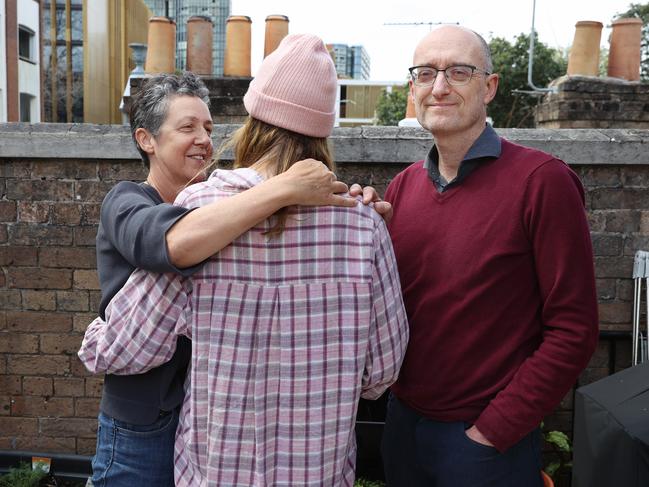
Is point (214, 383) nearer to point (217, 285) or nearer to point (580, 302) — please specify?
point (217, 285)

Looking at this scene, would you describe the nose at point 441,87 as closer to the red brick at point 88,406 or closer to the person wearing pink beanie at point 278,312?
the person wearing pink beanie at point 278,312

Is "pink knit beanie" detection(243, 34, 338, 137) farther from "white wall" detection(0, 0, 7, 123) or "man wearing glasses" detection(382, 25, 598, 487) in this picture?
"white wall" detection(0, 0, 7, 123)

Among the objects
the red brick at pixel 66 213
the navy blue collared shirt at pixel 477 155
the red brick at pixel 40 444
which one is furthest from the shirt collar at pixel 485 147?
the red brick at pixel 40 444

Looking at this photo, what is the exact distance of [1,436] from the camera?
360 centimetres

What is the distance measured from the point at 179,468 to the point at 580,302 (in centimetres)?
107

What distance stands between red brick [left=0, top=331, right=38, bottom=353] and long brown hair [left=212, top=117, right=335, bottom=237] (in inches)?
98.4

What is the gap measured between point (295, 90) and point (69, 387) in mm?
2704

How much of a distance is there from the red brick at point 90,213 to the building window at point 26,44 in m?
27.4

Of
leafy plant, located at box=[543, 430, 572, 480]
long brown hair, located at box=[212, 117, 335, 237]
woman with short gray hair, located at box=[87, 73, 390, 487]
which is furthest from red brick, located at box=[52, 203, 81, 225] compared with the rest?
leafy plant, located at box=[543, 430, 572, 480]

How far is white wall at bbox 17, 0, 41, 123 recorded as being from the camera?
26.7 m

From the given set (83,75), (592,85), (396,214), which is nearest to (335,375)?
(396,214)

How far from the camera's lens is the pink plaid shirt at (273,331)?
1.43m

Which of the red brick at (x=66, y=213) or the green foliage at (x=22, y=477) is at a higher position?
the red brick at (x=66, y=213)

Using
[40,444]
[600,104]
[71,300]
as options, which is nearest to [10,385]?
[40,444]
